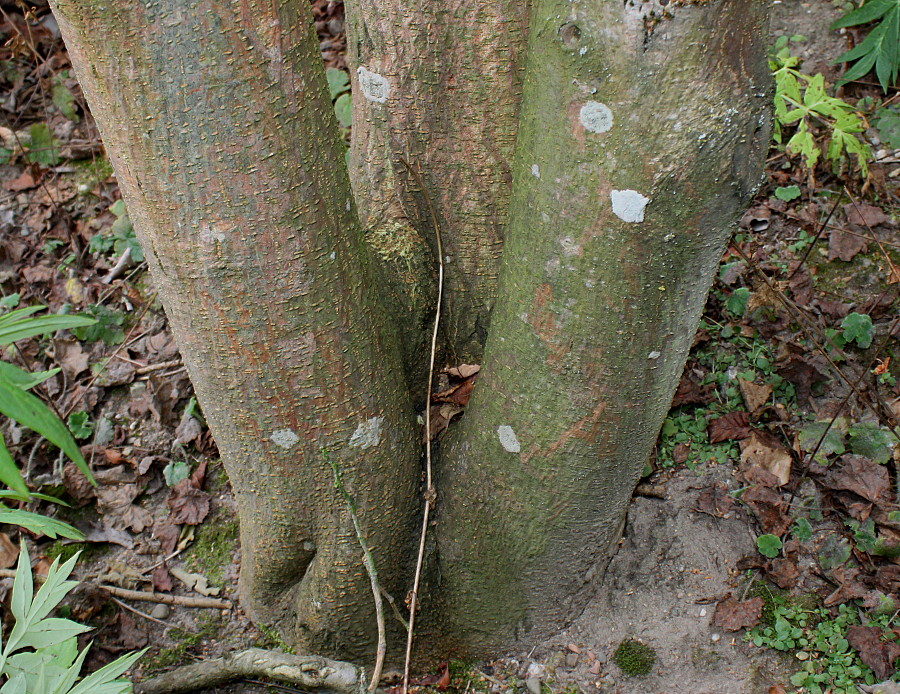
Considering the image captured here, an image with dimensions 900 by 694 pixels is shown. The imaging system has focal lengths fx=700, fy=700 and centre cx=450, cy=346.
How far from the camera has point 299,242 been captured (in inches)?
55.5

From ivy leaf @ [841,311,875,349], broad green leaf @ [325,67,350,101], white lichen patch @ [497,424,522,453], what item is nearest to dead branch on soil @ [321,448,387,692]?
white lichen patch @ [497,424,522,453]

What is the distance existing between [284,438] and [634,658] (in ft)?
4.07

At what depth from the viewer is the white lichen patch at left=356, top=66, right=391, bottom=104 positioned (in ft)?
5.94

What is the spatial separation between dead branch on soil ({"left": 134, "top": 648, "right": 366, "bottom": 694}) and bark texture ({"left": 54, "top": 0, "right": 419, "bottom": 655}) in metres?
0.21

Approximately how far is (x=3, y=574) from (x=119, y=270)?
1.57 meters

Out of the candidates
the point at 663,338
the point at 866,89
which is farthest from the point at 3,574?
the point at 866,89

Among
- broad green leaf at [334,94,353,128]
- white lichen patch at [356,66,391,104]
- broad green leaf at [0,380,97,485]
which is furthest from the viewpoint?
broad green leaf at [334,94,353,128]

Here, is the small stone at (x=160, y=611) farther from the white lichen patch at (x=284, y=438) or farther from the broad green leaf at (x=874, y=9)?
the broad green leaf at (x=874, y=9)

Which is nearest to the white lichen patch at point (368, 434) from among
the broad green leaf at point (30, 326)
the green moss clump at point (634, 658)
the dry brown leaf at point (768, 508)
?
the broad green leaf at point (30, 326)

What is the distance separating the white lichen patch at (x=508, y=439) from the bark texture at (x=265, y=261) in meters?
0.26

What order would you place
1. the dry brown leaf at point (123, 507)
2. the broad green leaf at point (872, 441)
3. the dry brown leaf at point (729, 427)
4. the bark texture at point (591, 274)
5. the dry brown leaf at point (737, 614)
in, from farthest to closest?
the dry brown leaf at point (123, 507) < the dry brown leaf at point (729, 427) < the broad green leaf at point (872, 441) < the dry brown leaf at point (737, 614) < the bark texture at point (591, 274)

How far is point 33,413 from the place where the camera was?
34.5 inches

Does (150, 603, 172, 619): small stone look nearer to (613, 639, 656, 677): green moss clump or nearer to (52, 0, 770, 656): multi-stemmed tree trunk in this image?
(52, 0, 770, 656): multi-stemmed tree trunk

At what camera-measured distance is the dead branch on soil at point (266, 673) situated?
5.68 feet
